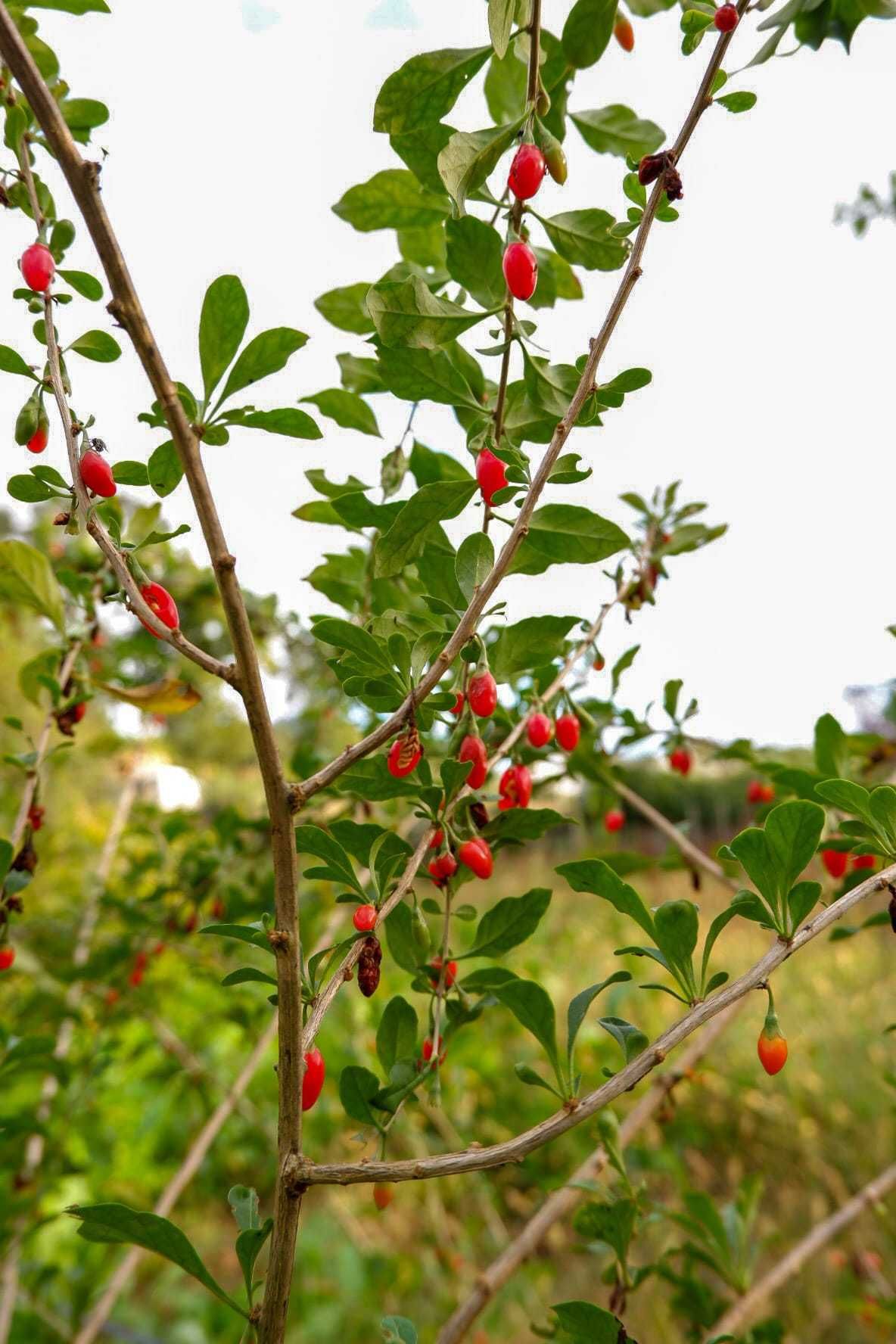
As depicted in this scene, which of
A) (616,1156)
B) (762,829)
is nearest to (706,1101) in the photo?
(616,1156)

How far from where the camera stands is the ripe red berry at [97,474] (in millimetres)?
744

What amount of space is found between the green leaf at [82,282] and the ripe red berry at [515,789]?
60 centimetres

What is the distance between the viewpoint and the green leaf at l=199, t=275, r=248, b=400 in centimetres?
75

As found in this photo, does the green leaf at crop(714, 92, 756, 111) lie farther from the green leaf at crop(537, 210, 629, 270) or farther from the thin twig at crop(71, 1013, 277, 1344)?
the thin twig at crop(71, 1013, 277, 1344)

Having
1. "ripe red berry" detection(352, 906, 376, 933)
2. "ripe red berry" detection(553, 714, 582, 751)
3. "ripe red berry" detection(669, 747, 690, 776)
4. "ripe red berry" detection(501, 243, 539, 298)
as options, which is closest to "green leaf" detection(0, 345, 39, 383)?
"ripe red berry" detection(501, 243, 539, 298)

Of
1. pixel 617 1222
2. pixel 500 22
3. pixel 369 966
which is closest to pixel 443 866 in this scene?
pixel 369 966

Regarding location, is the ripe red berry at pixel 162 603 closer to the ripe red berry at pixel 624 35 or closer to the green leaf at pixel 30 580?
the green leaf at pixel 30 580

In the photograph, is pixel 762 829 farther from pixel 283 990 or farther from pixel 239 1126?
pixel 239 1126

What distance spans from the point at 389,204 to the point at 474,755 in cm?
55

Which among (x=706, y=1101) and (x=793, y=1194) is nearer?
(x=793, y=1194)

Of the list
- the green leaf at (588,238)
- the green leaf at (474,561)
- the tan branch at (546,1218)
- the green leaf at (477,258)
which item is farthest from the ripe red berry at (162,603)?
the tan branch at (546,1218)

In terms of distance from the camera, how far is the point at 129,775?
8.64 ft

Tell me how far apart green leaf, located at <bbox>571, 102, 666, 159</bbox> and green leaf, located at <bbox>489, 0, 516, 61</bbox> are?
0.77ft

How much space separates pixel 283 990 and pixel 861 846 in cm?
54
